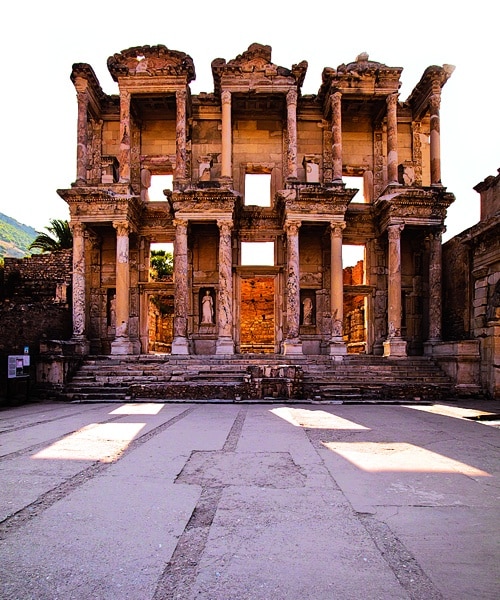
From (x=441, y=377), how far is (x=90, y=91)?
660 inches

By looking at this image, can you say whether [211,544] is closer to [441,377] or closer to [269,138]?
[441,377]

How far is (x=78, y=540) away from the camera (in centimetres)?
312

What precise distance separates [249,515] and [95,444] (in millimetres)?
3563

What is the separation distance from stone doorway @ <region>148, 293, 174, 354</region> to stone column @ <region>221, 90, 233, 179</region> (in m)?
9.25

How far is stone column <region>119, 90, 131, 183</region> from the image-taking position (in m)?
17.3

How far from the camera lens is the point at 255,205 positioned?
1884cm

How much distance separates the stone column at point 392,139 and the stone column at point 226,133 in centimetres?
615

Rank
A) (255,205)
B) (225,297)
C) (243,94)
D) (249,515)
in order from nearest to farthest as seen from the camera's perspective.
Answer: (249,515) < (225,297) < (243,94) < (255,205)

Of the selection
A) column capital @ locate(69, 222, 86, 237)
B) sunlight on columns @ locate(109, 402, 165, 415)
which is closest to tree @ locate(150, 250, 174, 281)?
column capital @ locate(69, 222, 86, 237)

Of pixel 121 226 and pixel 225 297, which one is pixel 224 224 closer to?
pixel 225 297

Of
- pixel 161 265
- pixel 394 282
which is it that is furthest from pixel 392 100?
pixel 161 265

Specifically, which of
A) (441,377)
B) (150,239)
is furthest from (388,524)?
(150,239)

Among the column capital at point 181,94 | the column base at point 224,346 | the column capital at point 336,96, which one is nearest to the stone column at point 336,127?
the column capital at point 336,96

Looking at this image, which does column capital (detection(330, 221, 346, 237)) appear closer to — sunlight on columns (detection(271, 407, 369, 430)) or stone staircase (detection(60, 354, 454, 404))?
stone staircase (detection(60, 354, 454, 404))
